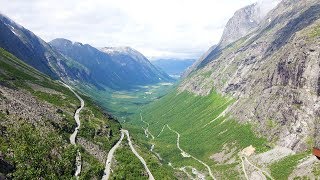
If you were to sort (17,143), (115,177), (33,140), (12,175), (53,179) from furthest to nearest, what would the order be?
1. (115,177)
2. (33,140)
3. (17,143)
4. (53,179)
5. (12,175)

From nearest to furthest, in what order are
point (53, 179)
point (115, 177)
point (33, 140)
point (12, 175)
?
point (12, 175)
point (53, 179)
point (33, 140)
point (115, 177)

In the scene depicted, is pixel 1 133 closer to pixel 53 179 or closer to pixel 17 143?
pixel 17 143

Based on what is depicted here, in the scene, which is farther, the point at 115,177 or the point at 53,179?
the point at 115,177

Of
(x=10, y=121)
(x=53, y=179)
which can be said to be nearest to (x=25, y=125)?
(x=10, y=121)

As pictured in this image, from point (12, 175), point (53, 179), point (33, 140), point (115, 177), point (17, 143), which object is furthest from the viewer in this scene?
point (115, 177)

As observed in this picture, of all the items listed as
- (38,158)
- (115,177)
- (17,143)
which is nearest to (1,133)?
(17,143)

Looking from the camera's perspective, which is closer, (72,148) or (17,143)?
(17,143)

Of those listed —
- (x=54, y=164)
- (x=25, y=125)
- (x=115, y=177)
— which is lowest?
(x=115, y=177)

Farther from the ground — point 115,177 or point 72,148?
point 72,148

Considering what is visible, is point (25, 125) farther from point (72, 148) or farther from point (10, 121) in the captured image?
point (72, 148)
